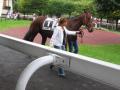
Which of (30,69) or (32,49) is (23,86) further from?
(32,49)

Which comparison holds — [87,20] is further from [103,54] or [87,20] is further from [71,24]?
[103,54]

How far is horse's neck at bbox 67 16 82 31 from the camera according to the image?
15184 mm

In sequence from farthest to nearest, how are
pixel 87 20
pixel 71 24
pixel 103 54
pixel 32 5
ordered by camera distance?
pixel 32 5 → pixel 103 54 → pixel 87 20 → pixel 71 24

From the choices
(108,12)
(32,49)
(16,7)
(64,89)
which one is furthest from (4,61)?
(16,7)

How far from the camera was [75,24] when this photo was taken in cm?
1533

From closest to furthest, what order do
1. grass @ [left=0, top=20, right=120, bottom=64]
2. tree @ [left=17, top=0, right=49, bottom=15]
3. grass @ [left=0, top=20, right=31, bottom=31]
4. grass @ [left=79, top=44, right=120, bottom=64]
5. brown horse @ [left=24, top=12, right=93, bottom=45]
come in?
brown horse @ [left=24, top=12, right=93, bottom=45]
grass @ [left=79, top=44, right=120, bottom=64]
grass @ [left=0, top=20, right=120, bottom=64]
grass @ [left=0, top=20, right=31, bottom=31]
tree @ [left=17, top=0, right=49, bottom=15]

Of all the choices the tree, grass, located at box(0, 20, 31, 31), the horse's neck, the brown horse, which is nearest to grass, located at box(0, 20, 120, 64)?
the brown horse

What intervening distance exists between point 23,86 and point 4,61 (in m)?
9.06

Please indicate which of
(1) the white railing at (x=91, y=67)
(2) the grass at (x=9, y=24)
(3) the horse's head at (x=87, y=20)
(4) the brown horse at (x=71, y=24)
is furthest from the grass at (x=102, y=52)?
(2) the grass at (x=9, y=24)

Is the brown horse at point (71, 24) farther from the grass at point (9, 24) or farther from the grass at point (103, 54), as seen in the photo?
the grass at point (9, 24)

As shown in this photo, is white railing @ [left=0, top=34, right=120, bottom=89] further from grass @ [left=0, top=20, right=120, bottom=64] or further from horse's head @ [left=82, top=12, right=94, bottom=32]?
grass @ [left=0, top=20, right=120, bottom=64]

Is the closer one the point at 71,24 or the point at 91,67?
the point at 91,67

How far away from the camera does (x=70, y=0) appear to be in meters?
76.5

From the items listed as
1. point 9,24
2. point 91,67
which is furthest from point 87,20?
point 9,24
